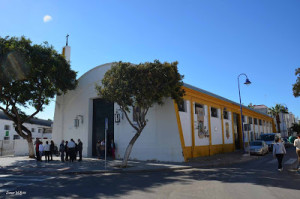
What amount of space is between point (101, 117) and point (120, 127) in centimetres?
326

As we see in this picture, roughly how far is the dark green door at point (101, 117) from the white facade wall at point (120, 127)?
0.40m

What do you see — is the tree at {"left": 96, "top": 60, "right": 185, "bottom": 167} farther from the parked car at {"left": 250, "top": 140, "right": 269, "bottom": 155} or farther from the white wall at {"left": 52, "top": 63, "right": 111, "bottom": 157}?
the parked car at {"left": 250, "top": 140, "right": 269, "bottom": 155}

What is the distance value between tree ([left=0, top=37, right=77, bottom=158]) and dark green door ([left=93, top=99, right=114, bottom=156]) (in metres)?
3.05

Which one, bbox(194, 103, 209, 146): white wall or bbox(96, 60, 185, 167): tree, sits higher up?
bbox(96, 60, 185, 167): tree

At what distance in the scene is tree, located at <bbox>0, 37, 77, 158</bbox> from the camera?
57.9ft

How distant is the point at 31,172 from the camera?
41.9ft

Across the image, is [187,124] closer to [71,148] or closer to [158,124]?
[158,124]

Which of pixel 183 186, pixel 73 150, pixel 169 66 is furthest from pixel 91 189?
pixel 73 150

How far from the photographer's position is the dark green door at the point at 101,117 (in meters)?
20.8

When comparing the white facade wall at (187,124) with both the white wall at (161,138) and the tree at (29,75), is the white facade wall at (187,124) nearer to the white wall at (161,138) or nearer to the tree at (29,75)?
the white wall at (161,138)

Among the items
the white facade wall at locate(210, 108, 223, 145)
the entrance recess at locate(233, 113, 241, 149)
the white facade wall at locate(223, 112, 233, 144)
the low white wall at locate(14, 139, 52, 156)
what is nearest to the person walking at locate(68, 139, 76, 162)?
the low white wall at locate(14, 139, 52, 156)

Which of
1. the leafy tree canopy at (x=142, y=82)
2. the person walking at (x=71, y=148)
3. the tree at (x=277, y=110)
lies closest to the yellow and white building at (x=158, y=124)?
the leafy tree canopy at (x=142, y=82)

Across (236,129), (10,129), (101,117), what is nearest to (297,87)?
(236,129)

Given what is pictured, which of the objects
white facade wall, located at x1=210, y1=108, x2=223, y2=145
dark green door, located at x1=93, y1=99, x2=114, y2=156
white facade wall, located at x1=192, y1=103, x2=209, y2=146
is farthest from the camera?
white facade wall, located at x1=210, y1=108, x2=223, y2=145
